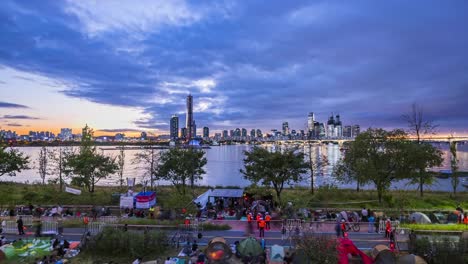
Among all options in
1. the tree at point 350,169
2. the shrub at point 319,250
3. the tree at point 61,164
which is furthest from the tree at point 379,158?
the tree at point 61,164

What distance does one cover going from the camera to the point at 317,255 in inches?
618

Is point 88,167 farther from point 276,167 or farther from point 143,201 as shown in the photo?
point 276,167

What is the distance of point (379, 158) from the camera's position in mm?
34938

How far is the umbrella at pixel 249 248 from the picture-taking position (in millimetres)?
16953

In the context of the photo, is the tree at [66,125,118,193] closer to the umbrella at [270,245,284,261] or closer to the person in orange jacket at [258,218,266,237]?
the person in orange jacket at [258,218,266,237]

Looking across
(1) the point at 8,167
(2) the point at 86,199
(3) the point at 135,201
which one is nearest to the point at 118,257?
(3) the point at 135,201

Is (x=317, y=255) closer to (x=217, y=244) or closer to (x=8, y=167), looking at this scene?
(x=217, y=244)

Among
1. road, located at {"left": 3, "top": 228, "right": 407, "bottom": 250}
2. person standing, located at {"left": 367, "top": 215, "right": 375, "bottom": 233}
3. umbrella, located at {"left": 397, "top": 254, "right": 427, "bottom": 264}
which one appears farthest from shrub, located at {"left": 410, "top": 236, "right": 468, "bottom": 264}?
person standing, located at {"left": 367, "top": 215, "right": 375, "bottom": 233}

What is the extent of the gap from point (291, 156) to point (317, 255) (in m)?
16.7

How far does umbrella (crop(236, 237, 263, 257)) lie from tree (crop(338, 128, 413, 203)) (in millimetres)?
20582

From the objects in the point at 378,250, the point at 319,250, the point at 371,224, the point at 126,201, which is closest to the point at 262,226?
the point at 319,250

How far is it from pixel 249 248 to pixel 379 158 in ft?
78.4

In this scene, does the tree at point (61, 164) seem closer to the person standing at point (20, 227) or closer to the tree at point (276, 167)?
the person standing at point (20, 227)

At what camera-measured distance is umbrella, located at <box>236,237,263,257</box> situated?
55.6ft
